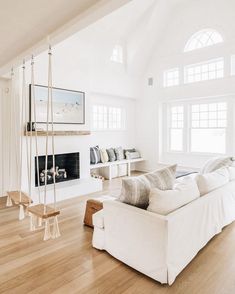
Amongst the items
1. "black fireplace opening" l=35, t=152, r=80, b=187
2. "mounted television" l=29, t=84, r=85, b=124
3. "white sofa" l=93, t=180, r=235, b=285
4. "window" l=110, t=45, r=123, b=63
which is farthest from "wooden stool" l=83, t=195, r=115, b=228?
"window" l=110, t=45, r=123, b=63

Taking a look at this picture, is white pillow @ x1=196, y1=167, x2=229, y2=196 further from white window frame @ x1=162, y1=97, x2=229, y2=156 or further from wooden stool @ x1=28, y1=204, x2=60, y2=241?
white window frame @ x1=162, y1=97, x2=229, y2=156

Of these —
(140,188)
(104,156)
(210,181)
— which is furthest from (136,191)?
(104,156)

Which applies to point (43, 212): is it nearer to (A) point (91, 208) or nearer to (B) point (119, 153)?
(A) point (91, 208)

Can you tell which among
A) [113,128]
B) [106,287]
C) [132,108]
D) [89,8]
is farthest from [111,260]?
[132,108]

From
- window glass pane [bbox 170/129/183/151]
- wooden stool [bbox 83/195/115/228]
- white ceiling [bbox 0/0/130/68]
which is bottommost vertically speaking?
wooden stool [bbox 83/195/115/228]

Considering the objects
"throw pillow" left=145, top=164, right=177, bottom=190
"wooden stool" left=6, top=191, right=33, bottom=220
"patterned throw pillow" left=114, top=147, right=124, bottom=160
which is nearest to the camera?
"throw pillow" left=145, top=164, right=177, bottom=190

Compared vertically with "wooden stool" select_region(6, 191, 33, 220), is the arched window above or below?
above

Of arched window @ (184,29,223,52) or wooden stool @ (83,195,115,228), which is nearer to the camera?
wooden stool @ (83,195,115,228)

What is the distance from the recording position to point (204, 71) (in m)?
6.33

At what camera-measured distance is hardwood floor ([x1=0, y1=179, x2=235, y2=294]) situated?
200 centimetres

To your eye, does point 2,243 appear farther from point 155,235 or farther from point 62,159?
point 62,159

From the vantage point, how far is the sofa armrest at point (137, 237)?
200 centimetres

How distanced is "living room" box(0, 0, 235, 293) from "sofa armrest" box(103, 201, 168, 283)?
1cm

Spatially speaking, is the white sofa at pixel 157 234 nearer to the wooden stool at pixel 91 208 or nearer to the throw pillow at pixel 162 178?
the throw pillow at pixel 162 178
